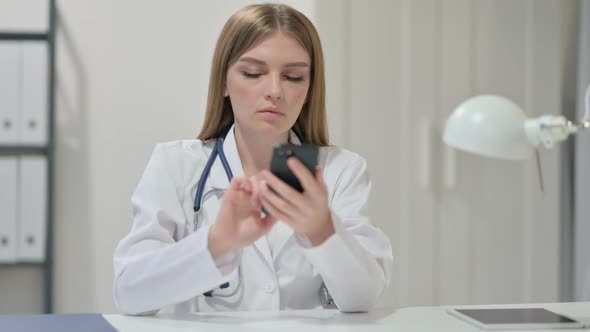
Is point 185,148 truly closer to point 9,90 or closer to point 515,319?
point 515,319

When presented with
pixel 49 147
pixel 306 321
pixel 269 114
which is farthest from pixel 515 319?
pixel 49 147

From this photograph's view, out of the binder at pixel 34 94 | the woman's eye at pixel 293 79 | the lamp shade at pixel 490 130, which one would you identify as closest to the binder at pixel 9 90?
the binder at pixel 34 94

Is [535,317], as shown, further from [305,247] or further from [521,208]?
[521,208]

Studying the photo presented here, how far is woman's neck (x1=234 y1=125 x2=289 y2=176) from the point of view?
2049mm

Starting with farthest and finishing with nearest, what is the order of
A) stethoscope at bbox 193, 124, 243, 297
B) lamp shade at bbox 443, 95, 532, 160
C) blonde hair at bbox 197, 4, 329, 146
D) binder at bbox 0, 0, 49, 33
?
binder at bbox 0, 0, 49, 33, blonde hair at bbox 197, 4, 329, 146, stethoscope at bbox 193, 124, 243, 297, lamp shade at bbox 443, 95, 532, 160

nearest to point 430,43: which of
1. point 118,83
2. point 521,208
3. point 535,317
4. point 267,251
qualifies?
point 521,208

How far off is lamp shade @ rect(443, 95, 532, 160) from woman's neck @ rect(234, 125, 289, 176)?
27.1 inches

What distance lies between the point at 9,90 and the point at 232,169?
4.28ft

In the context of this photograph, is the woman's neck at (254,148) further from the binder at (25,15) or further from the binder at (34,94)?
the binder at (25,15)

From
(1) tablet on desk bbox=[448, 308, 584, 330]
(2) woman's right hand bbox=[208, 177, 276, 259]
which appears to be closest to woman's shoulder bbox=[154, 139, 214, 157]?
(2) woman's right hand bbox=[208, 177, 276, 259]

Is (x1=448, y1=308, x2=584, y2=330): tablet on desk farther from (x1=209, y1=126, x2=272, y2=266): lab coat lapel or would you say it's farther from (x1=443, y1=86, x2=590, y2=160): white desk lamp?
(x1=209, y1=126, x2=272, y2=266): lab coat lapel

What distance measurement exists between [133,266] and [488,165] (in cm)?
169

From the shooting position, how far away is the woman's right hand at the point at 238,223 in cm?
156

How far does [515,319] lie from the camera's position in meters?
1.60
